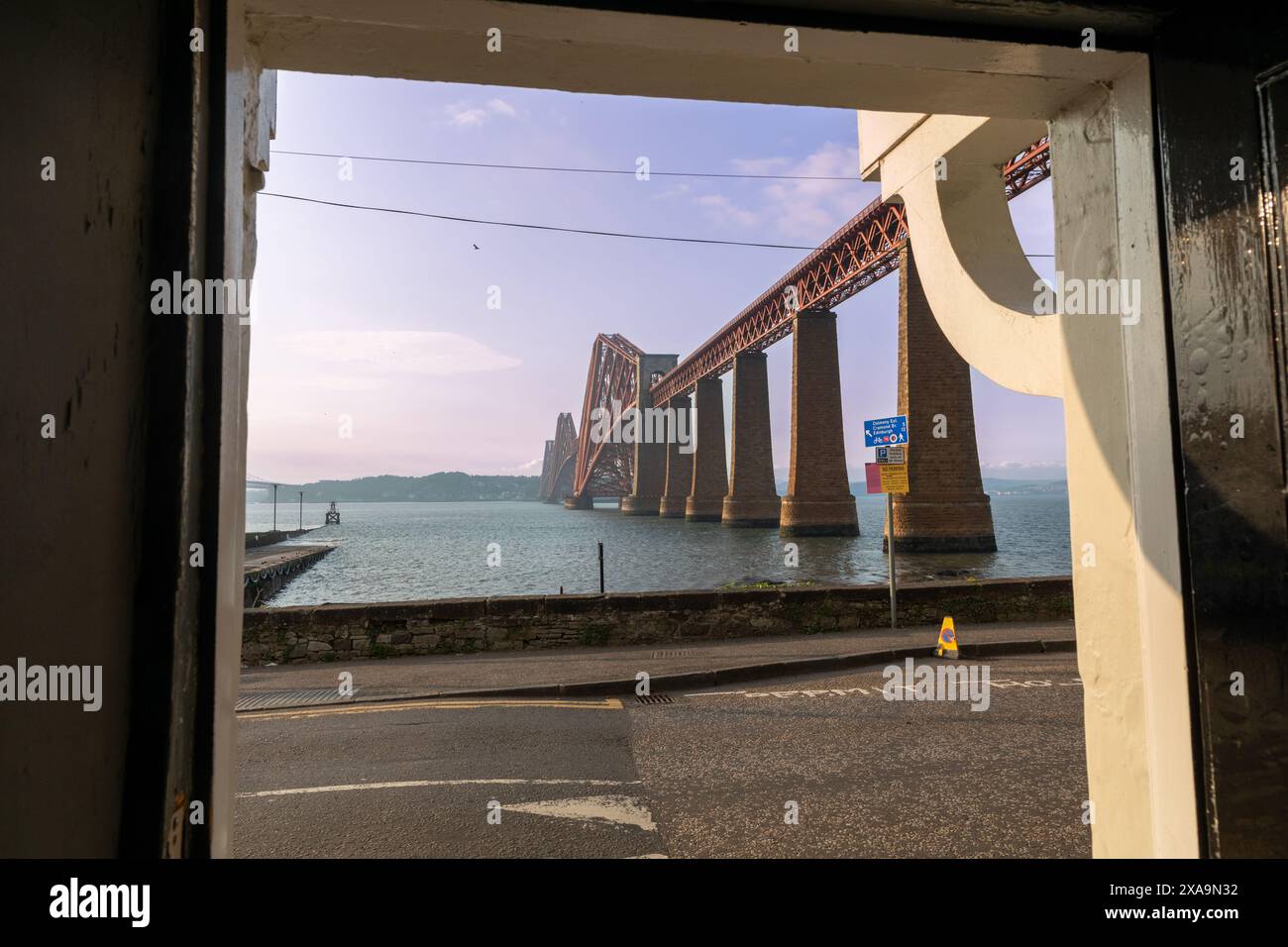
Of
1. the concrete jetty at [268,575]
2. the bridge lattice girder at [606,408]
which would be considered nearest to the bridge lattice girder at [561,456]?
the bridge lattice girder at [606,408]

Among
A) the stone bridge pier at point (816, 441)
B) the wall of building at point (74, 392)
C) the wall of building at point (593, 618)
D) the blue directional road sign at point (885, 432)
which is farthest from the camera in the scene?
the stone bridge pier at point (816, 441)

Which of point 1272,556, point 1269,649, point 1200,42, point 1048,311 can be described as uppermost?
point 1200,42

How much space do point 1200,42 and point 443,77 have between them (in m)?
1.65

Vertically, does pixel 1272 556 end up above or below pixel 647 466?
below

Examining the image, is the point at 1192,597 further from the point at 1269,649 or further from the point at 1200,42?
the point at 1200,42

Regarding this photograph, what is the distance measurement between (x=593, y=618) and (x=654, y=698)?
2902 millimetres

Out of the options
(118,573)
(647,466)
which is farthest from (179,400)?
(647,466)

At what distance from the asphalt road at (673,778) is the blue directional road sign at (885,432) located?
14.1 ft

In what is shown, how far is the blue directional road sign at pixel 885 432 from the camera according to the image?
10.8 metres

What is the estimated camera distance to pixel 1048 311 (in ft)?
8.34

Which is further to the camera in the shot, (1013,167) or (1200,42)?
(1013,167)

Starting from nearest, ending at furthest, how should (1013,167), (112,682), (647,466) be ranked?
(112,682) < (1013,167) < (647,466)

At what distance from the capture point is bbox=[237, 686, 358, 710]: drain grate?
7.32m

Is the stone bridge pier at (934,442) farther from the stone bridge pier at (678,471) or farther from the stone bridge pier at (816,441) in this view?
the stone bridge pier at (678,471)
